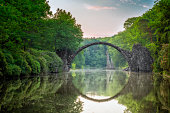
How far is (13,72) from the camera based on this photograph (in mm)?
13906

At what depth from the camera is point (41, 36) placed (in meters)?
26.7

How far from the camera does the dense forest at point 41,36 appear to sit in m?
13.5

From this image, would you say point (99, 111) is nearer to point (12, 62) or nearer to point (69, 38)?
point (12, 62)

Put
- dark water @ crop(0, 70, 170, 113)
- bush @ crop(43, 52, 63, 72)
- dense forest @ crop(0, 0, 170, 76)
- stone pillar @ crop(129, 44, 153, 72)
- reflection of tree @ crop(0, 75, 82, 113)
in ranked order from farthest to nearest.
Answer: stone pillar @ crop(129, 44, 153, 72)
bush @ crop(43, 52, 63, 72)
dense forest @ crop(0, 0, 170, 76)
dark water @ crop(0, 70, 170, 113)
reflection of tree @ crop(0, 75, 82, 113)

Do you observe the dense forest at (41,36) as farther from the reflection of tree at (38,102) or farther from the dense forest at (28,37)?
the reflection of tree at (38,102)

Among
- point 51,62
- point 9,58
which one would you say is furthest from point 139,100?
point 51,62

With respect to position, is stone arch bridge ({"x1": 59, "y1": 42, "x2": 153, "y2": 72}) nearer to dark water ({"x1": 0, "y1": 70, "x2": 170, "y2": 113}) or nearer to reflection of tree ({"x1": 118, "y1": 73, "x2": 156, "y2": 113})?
dark water ({"x1": 0, "y1": 70, "x2": 170, "y2": 113})

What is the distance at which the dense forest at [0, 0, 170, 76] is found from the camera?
13469 millimetres

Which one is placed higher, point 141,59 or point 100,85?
point 141,59

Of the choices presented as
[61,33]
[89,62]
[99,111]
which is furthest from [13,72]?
[89,62]

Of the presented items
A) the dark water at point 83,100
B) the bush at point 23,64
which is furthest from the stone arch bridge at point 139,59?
the dark water at point 83,100

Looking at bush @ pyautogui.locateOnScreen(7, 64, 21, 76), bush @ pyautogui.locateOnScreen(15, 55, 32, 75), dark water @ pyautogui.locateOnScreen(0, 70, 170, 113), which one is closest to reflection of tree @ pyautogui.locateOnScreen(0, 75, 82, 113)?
dark water @ pyautogui.locateOnScreen(0, 70, 170, 113)

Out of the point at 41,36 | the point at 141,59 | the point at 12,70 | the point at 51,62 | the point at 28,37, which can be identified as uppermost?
the point at 41,36

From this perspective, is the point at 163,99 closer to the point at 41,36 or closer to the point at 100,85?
the point at 100,85
